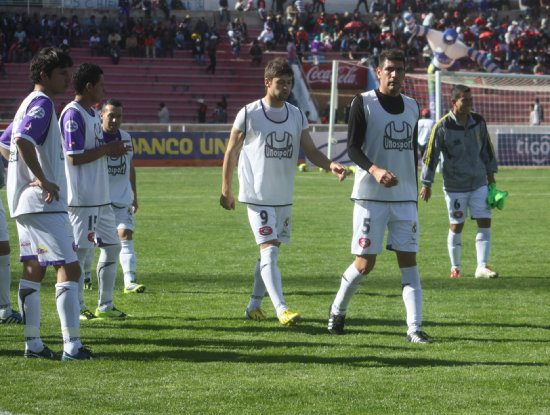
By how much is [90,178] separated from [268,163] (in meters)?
1.50

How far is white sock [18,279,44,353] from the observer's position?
19.9 ft

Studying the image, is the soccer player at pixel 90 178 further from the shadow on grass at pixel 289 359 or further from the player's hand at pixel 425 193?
the player's hand at pixel 425 193

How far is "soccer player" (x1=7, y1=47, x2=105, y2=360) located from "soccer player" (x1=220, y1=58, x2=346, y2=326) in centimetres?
174

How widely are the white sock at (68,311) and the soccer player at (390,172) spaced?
2177mm

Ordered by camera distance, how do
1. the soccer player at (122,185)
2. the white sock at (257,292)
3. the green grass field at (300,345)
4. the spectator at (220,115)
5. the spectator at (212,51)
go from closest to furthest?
the green grass field at (300,345) → the white sock at (257,292) → the soccer player at (122,185) → the spectator at (220,115) → the spectator at (212,51)

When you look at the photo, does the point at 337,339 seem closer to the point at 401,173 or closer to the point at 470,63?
the point at 401,173

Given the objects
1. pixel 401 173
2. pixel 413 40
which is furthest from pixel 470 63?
pixel 401 173

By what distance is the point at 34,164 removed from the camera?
5672mm

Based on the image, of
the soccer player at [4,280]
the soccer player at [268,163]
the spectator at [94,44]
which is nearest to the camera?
the soccer player at [268,163]

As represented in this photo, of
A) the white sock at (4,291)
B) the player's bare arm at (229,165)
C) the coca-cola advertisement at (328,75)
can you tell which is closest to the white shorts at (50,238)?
the player's bare arm at (229,165)


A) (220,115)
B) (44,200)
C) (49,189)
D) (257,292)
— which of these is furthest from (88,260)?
(220,115)

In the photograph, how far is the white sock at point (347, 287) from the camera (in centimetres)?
695

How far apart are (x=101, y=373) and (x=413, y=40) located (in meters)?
43.2

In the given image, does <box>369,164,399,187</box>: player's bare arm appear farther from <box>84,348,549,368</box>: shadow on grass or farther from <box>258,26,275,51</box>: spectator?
<box>258,26,275,51</box>: spectator
